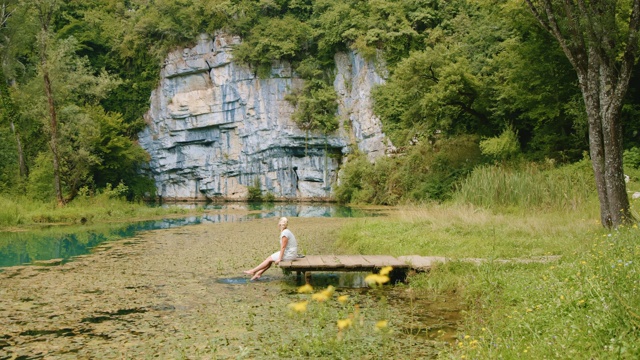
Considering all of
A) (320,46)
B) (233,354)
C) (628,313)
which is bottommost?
(233,354)

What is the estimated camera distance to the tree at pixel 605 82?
966 cm

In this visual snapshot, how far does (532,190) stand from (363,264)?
704 centimetres

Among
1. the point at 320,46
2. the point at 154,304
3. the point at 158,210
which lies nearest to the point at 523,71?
the point at 154,304

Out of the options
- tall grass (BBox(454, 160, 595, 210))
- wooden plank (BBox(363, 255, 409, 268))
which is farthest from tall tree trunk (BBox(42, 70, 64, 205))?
wooden plank (BBox(363, 255, 409, 268))

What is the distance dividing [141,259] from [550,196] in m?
9.93

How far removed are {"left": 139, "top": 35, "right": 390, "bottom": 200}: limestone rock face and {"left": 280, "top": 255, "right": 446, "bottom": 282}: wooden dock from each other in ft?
97.5

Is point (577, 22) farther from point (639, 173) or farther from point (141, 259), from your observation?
point (141, 259)

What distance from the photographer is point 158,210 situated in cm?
2661

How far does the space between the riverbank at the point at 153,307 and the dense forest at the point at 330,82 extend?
1102 cm

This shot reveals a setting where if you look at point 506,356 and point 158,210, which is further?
point 158,210

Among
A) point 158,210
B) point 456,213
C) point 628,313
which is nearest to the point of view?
point 628,313

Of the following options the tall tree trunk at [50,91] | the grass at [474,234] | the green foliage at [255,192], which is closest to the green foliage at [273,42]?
the green foliage at [255,192]

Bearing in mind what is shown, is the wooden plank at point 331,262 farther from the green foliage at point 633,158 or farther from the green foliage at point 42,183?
the green foliage at point 42,183

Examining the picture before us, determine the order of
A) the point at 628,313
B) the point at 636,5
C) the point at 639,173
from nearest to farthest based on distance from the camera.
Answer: the point at 628,313
the point at 636,5
the point at 639,173
